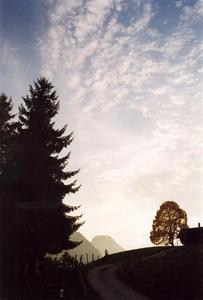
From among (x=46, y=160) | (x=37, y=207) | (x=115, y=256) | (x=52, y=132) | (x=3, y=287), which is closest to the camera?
(x=3, y=287)

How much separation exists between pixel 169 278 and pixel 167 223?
4001 centimetres

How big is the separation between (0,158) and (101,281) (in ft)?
45.0

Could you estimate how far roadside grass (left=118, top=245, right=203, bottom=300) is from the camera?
1050 inches

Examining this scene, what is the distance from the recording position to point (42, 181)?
30203 mm

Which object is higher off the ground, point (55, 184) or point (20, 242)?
point (55, 184)

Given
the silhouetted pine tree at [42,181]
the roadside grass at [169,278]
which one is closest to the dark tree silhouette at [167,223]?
the roadside grass at [169,278]

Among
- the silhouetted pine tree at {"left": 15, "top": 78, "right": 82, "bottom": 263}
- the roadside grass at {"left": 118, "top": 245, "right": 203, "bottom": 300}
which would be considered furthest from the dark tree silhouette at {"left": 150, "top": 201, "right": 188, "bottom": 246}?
the silhouetted pine tree at {"left": 15, "top": 78, "right": 82, "bottom": 263}

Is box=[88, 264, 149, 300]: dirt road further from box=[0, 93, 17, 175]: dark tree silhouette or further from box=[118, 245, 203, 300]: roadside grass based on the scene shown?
box=[0, 93, 17, 175]: dark tree silhouette

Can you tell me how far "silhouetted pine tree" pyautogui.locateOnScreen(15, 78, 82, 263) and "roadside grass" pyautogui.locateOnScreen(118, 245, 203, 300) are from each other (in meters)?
6.34

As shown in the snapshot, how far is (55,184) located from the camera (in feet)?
102

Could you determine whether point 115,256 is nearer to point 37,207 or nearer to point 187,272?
point 187,272

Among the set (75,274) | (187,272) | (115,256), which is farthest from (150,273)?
(115,256)

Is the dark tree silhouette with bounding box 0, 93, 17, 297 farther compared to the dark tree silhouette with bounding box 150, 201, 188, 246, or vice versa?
the dark tree silhouette with bounding box 150, 201, 188, 246

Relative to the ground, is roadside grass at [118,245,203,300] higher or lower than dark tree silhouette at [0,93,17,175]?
lower
